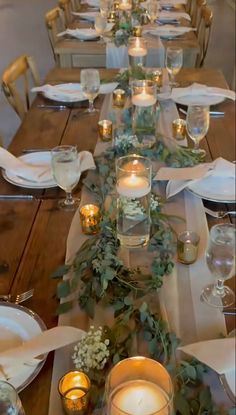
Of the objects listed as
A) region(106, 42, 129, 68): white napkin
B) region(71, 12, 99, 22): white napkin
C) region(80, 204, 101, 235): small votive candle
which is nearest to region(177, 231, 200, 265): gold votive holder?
region(80, 204, 101, 235): small votive candle

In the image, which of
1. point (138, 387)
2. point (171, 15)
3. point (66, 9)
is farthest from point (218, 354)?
point (66, 9)

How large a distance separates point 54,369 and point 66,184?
57cm

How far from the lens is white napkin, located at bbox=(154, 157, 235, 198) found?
4.32 ft

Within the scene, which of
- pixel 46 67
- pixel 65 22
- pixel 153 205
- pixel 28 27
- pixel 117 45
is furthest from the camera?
pixel 28 27

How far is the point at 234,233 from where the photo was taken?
940 millimetres

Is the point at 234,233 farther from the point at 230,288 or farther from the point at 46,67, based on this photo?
the point at 46,67

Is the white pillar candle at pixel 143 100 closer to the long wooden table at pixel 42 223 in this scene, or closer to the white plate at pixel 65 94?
the long wooden table at pixel 42 223

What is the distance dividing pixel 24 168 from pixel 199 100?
0.84 meters

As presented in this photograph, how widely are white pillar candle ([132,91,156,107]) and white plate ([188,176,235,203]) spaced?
415 millimetres

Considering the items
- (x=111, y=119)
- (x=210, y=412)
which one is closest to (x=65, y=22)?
(x=111, y=119)

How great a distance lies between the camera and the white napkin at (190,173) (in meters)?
1.32

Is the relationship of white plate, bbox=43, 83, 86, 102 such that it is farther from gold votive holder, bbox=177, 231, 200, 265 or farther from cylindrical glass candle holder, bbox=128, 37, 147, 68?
gold votive holder, bbox=177, 231, 200, 265

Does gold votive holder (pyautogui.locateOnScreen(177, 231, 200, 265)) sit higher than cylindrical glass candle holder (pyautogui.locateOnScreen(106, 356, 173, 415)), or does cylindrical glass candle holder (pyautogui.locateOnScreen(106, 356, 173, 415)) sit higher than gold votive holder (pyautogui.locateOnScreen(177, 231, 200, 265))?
cylindrical glass candle holder (pyautogui.locateOnScreen(106, 356, 173, 415))

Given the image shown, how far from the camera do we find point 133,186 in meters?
1.12
